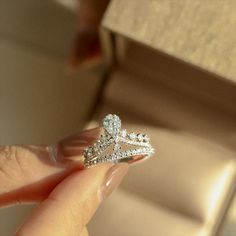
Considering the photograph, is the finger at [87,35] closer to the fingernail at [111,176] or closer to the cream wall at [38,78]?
the cream wall at [38,78]

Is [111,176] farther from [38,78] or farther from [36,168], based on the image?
[38,78]

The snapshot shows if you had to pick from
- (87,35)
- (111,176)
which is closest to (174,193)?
(111,176)

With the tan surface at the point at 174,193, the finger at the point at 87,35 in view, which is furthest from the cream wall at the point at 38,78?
the tan surface at the point at 174,193

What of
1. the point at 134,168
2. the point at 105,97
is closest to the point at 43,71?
the point at 105,97

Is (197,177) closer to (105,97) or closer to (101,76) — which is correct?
(105,97)

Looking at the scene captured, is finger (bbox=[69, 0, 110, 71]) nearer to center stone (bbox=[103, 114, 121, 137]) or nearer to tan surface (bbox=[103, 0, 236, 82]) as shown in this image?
tan surface (bbox=[103, 0, 236, 82])
